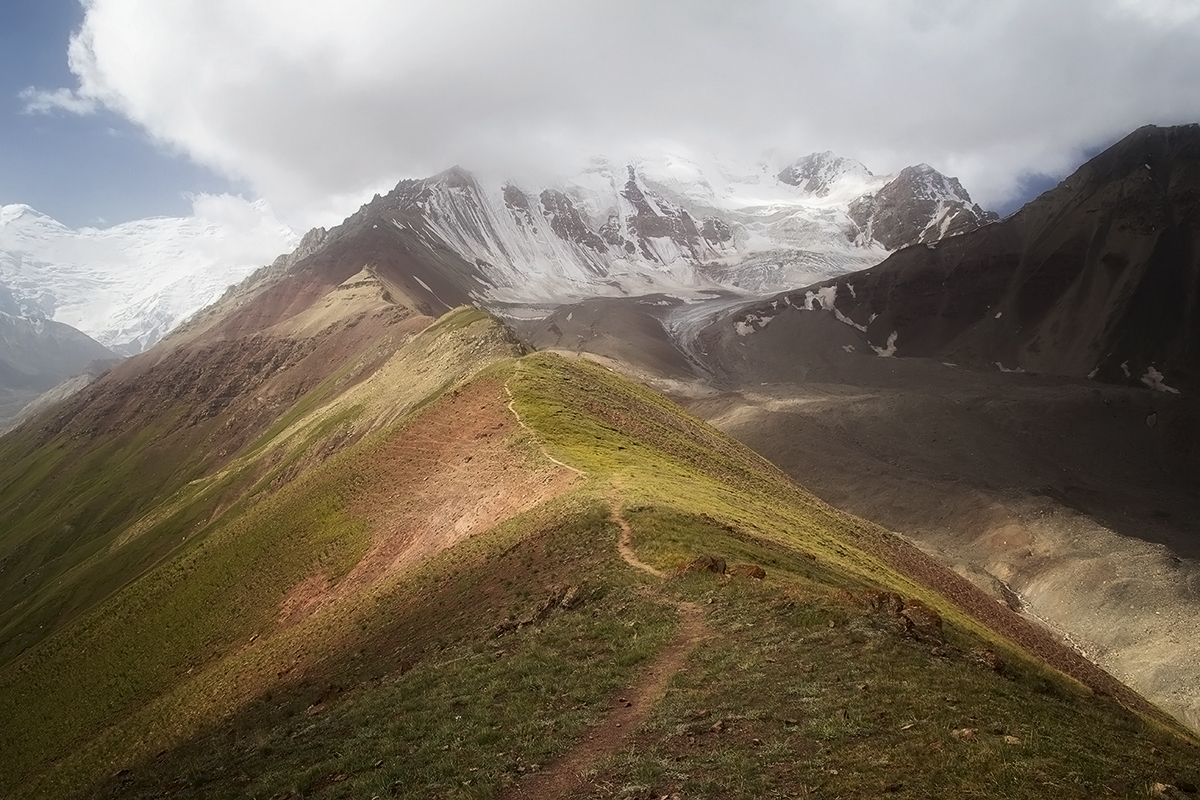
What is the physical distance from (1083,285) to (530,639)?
182 metres

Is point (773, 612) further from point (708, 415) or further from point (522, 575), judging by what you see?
point (708, 415)

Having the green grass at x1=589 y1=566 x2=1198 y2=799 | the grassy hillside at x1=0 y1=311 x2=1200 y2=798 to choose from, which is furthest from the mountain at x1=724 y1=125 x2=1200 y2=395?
the green grass at x1=589 y1=566 x2=1198 y2=799

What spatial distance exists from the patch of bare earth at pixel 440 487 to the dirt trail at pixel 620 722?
13377 mm

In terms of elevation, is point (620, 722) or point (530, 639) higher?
point (530, 639)

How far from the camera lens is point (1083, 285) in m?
160

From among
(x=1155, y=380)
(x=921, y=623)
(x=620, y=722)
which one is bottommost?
(x=1155, y=380)

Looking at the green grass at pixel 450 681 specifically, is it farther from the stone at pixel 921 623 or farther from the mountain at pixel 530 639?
the stone at pixel 921 623

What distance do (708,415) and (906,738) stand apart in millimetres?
128020

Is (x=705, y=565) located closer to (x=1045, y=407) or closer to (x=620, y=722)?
(x=620, y=722)

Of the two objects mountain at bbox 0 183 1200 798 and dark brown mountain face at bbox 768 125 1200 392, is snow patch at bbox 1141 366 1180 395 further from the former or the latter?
mountain at bbox 0 183 1200 798

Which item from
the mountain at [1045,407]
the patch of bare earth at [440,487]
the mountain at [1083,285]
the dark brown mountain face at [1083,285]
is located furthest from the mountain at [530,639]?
the mountain at [1083,285]

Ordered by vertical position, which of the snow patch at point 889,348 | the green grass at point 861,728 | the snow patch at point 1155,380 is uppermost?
the green grass at point 861,728

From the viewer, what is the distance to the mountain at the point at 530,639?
13680mm

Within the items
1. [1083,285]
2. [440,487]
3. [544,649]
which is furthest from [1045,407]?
[544,649]
